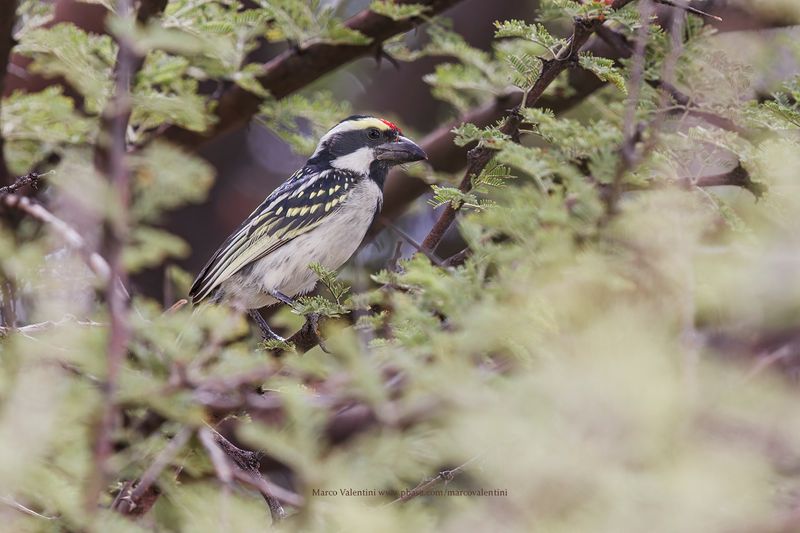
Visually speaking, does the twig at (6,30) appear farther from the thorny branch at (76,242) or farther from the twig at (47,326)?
the twig at (47,326)

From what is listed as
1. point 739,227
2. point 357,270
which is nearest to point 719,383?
point 739,227

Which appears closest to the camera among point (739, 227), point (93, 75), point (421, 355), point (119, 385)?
point (119, 385)

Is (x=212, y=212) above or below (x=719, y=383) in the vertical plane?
below

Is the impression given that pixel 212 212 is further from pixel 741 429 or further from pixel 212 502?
pixel 741 429

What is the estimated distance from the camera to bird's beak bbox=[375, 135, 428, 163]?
159 inches

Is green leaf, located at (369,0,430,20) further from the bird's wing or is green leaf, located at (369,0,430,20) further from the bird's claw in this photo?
the bird's claw

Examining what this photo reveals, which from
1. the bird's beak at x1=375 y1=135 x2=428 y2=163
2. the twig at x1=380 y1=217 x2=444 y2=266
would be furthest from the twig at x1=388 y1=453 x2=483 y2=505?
the bird's beak at x1=375 y1=135 x2=428 y2=163

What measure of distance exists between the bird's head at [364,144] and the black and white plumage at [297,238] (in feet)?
0.04

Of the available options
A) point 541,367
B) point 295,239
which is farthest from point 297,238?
point 541,367

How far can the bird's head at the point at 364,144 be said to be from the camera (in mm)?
4258

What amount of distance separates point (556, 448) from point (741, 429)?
1.37ft

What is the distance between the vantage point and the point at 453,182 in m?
3.79

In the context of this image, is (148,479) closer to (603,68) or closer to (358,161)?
(603,68)

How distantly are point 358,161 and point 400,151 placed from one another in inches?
11.7
